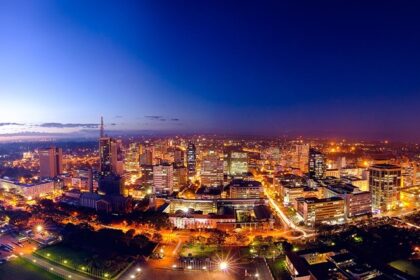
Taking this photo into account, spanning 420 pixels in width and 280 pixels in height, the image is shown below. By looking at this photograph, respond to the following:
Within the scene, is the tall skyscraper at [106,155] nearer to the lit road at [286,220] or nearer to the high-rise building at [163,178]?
the high-rise building at [163,178]

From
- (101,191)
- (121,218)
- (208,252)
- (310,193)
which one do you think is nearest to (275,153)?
(310,193)

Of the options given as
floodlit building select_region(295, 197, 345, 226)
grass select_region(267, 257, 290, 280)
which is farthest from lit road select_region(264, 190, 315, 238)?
grass select_region(267, 257, 290, 280)

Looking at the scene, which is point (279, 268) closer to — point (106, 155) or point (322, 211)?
point (322, 211)

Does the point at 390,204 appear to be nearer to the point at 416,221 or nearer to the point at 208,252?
the point at 416,221

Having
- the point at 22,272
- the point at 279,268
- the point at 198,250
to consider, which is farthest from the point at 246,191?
the point at 22,272

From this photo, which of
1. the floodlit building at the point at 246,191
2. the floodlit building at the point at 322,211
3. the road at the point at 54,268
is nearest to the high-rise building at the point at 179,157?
the floodlit building at the point at 246,191

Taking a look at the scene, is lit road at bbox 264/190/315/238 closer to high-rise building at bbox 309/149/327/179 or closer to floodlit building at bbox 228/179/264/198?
floodlit building at bbox 228/179/264/198
